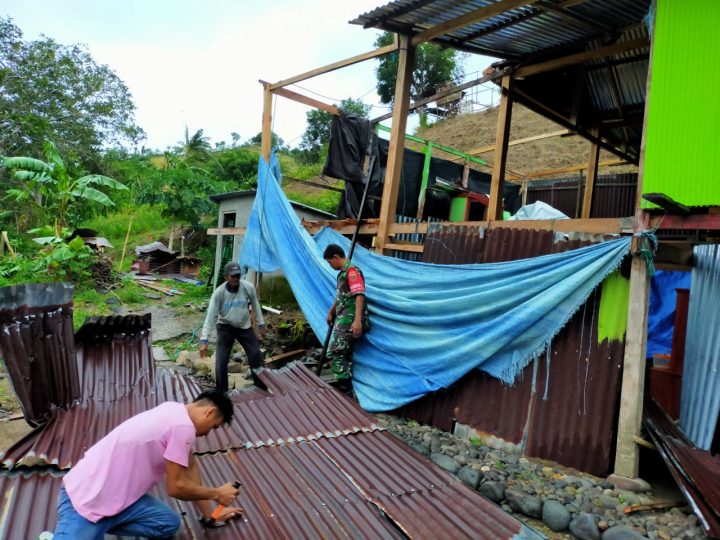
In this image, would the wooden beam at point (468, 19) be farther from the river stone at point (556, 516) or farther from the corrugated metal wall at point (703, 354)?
the river stone at point (556, 516)

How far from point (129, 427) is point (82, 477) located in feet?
0.95

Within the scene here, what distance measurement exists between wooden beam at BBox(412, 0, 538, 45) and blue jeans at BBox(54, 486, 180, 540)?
15.9ft

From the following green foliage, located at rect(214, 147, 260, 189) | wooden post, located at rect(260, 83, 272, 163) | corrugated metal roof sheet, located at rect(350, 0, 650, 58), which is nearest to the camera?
corrugated metal roof sheet, located at rect(350, 0, 650, 58)

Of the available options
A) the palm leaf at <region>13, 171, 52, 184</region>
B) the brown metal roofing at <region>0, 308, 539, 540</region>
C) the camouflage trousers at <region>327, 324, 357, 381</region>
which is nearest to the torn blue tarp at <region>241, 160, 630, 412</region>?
the camouflage trousers at <region>327, 324, 357, 381</region>

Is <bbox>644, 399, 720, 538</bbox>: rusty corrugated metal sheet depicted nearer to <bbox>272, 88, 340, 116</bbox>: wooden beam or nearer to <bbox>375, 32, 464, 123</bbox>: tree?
<bbox>272, 88, 340, 116</bbox>: wooden beam

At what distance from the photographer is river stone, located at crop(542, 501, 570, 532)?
296cm

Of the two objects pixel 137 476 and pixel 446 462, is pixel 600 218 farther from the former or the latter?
pixel 137 476

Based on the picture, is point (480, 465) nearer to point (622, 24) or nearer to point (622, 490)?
point (622, 490)

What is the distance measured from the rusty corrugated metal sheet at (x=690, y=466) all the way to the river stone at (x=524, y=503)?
0.89 meters

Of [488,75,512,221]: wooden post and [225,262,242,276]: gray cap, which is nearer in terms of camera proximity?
[225,262,242,276]: gray cap

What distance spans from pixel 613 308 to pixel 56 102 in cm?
2276

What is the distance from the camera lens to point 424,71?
29.1 m

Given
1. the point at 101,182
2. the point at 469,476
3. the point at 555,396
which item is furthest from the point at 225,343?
the point at 101,182

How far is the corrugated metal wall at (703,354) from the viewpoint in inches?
146
